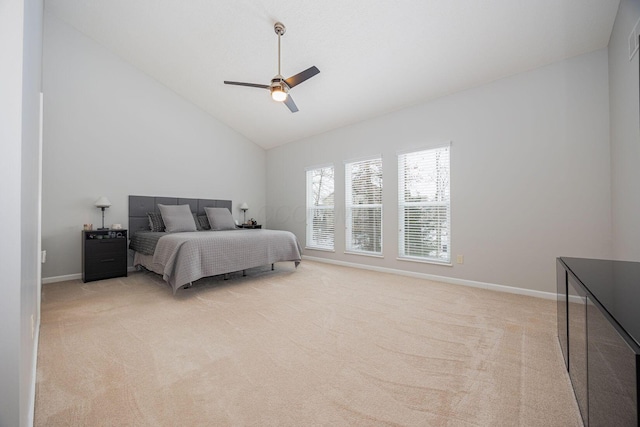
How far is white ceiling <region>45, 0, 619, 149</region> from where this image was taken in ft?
8.30

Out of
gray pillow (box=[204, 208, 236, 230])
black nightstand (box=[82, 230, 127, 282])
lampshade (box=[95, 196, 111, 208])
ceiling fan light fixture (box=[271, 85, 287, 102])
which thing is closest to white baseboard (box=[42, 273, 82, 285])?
black nightstand (box=[82, 230, 127, 282])

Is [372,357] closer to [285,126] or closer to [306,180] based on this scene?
[306,180]

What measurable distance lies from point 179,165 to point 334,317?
424cm

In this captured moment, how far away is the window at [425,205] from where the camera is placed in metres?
3.75

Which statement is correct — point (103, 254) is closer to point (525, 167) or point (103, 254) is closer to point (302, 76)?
point (302, 76)

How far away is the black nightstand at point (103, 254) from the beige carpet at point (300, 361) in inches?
25.2

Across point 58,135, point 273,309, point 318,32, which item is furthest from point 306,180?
point 58,135

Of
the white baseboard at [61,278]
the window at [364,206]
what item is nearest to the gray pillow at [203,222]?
the white baseboard at [61,278]

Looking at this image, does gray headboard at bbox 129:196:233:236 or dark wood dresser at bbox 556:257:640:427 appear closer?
dark wood dresser at bbox 556:257:640:427

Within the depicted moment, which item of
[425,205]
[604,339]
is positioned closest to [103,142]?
[425,205]

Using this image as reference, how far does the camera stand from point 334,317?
246cm

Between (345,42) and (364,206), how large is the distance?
8.29 ft

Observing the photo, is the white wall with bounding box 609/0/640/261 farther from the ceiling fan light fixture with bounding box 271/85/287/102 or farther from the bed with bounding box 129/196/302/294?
the bed with bounding box 129/196/302/294

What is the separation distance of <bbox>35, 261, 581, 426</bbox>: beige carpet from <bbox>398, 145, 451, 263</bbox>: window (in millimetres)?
947
